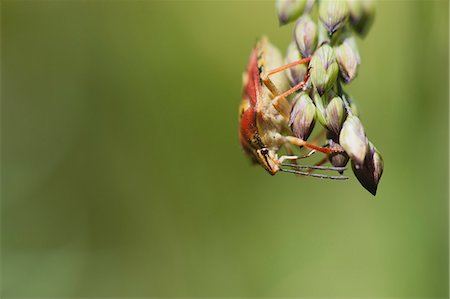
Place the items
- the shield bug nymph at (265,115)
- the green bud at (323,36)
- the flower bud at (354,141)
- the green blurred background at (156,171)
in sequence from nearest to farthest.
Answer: the flower bud at (354,141)
the green bud at (323,36)
the shield bug nymph at (265,115)
the green blurred background at (156,171)

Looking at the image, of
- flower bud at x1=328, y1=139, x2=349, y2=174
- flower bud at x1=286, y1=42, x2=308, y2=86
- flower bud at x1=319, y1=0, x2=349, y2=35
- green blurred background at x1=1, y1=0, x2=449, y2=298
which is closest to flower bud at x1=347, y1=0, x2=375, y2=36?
flower bud at x1=319, y1=0, x2=349, y2=35

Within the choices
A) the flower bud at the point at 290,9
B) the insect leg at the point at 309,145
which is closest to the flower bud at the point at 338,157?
the insect leg at the point at 309,145

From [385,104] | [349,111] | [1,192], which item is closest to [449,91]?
[349,111]

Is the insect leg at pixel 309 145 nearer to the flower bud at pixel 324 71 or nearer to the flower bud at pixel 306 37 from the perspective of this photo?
the flower bud at pixel 324 71

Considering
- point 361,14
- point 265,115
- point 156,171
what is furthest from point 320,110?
point 156,171

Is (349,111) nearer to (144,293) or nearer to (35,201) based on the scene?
(144,293)
